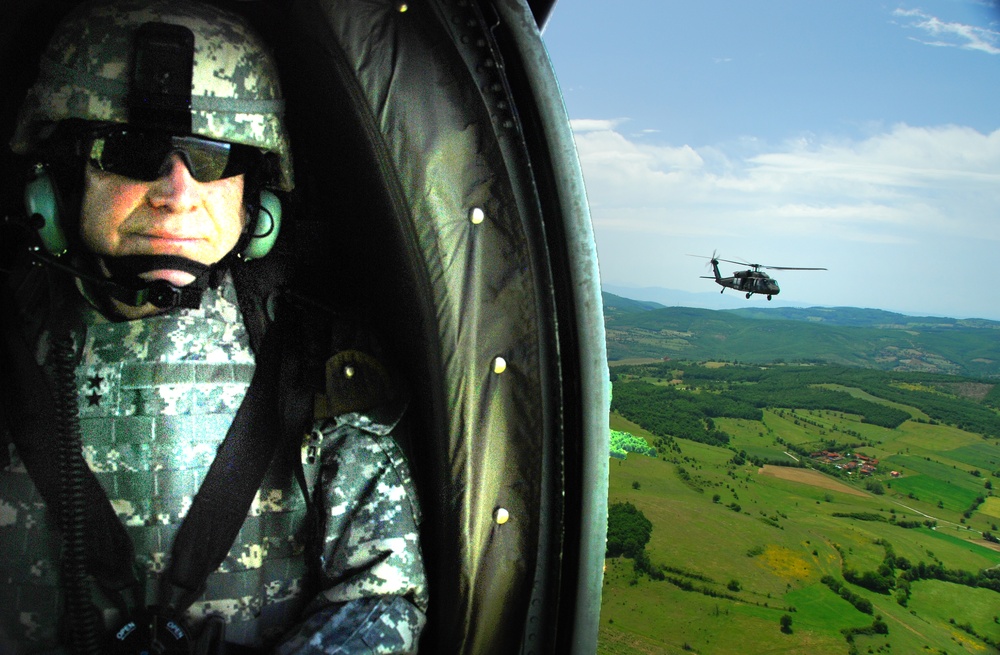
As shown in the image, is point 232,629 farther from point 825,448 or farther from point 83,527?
point 825,448

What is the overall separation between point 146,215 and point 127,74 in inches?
9.8

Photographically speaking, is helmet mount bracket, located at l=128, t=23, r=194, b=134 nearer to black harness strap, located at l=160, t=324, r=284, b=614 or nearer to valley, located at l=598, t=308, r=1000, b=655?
black harness strap, located at l=160, t=324, r=284, b=614

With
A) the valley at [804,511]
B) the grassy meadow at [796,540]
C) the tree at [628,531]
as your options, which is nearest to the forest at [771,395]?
the valley at [804,511]

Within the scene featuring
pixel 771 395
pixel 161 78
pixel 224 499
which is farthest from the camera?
pixel 771 395

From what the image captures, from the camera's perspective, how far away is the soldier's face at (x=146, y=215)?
1269mm

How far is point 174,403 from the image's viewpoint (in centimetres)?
136

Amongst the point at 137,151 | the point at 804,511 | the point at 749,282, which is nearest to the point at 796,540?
the point at 804,511

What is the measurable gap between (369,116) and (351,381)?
1.68 ft

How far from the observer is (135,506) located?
1.33 meters

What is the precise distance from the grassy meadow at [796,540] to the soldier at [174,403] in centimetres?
478

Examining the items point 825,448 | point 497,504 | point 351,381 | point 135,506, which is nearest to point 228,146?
point 351,381

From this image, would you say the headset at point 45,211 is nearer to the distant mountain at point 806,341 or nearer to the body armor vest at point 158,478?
the body armor vest at point 158,478

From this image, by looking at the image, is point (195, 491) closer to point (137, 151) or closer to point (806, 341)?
point (137, 151)

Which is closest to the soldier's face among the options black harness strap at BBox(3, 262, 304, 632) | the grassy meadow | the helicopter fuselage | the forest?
black harness strap at BBox(3, 262, 304, 632)
